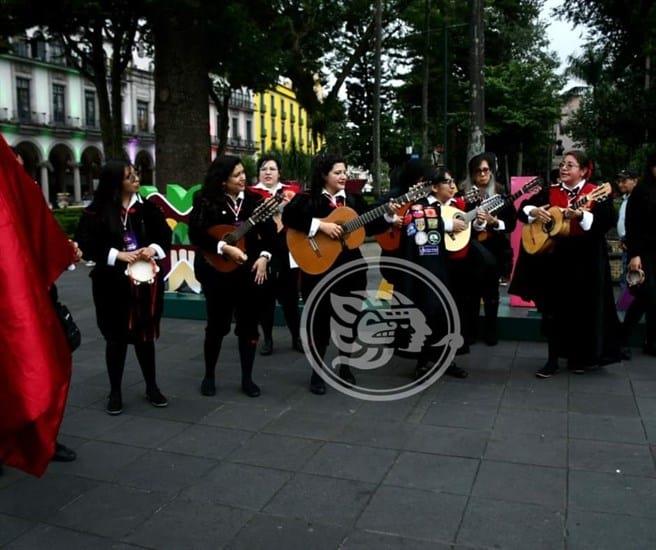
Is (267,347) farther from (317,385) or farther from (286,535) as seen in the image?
(286,535)

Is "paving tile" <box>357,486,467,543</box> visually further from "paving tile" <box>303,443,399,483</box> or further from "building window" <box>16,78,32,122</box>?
"building window" <box>16,78,32,122</box>

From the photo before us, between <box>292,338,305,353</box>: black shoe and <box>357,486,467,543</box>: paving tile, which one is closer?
<box>357,486,467,543</box>: paving tile

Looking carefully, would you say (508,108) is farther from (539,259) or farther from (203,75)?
(539,259)

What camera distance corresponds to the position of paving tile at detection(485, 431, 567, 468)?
13.3 feet

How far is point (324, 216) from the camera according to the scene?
542 cm

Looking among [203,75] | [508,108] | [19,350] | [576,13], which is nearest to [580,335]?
[19,350]

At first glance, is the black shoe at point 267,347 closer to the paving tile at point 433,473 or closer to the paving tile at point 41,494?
the paving tile at point 433,473

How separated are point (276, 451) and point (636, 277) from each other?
12.2 feet

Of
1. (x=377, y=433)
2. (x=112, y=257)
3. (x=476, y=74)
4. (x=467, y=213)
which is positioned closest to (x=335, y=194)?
(x=467, y=213)

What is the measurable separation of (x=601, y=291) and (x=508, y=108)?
3149cm

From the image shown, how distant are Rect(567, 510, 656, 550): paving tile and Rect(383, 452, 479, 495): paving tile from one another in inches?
23.0

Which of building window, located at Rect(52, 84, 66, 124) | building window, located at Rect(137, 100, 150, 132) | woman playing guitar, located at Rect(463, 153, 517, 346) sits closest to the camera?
woman playing guitar, located at Rect(463, 153, 517, 346)

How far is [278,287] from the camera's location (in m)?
6.96

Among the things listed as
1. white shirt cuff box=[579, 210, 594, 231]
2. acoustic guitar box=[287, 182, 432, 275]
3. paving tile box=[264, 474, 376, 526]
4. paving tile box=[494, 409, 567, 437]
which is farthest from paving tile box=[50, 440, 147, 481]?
white shirt cuff box=[579, 210, 594, 231]
